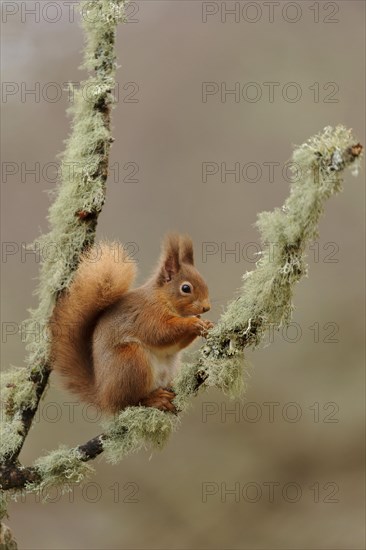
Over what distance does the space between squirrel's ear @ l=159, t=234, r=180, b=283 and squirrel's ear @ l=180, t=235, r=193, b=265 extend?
2 cm

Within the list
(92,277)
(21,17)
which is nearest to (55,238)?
(92,277)

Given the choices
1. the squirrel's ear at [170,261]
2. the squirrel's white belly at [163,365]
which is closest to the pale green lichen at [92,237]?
the squirrel's white belly at [163,365]

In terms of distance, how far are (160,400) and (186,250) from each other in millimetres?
400

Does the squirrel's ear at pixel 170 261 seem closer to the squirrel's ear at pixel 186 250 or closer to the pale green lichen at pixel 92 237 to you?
the squirrel's ear at pixel 186 250

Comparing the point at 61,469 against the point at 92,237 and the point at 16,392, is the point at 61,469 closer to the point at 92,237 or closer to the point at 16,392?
the point at 16,392

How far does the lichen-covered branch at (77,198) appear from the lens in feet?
7.38

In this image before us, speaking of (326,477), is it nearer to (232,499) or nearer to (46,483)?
(232,499)

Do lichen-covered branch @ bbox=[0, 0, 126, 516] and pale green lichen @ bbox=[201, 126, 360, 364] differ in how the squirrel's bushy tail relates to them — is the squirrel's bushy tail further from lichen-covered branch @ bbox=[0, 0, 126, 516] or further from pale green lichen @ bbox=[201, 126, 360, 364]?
pale green lichen @ bbox=[201, 126, 360, 364]

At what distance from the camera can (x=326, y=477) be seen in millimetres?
3939

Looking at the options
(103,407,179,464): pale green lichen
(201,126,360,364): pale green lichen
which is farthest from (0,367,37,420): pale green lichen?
(201,126,360,364): pale green lichen

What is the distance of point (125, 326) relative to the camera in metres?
2.14

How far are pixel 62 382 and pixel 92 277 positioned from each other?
0.32 meters

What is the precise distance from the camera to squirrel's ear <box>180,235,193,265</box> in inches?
86.9

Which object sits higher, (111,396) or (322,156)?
(322,156)
